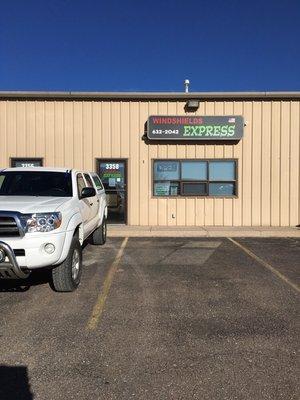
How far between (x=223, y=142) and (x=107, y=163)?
4005 mm

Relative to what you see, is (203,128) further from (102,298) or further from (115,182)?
(102,298)

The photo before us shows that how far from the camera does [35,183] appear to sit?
8.12 metres

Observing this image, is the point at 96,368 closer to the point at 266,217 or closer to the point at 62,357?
the point at 62,357

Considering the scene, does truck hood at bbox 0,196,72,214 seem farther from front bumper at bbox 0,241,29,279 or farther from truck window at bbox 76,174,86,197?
truck window at bbox 76,174,86,197

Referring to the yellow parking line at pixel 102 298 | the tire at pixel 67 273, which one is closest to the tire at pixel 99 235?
the yellow parking line at pixel 102 298

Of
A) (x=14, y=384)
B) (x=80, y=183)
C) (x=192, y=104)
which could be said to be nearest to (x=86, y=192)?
(x=80, y=183)

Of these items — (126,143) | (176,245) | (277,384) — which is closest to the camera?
(277,384)

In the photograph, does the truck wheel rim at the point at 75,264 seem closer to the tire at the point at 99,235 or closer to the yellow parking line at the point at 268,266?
the yellow parking line at the point at 268,266

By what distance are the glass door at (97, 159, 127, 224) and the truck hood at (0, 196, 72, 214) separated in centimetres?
841

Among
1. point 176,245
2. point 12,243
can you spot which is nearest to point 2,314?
point 12,243

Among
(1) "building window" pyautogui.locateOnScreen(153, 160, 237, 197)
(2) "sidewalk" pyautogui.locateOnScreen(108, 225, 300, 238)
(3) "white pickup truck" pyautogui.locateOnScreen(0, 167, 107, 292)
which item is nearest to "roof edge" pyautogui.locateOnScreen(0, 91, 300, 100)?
(1) "building window" pyautogui.locateOnScreen(153, 160, 237, 197)

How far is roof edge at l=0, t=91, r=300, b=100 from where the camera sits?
50.4ft

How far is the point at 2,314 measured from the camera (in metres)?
6.02

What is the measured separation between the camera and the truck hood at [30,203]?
248 inches
